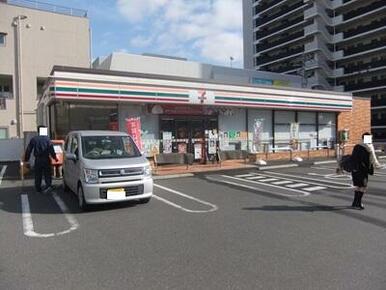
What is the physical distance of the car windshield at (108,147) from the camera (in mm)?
9641

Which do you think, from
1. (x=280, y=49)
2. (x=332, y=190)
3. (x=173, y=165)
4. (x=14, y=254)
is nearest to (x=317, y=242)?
(x=14, y=254)

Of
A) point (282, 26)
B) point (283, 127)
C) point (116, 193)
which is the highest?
point (282, 26)

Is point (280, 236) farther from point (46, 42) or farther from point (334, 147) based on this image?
point (46, 42)

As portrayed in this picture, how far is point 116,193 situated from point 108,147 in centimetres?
150

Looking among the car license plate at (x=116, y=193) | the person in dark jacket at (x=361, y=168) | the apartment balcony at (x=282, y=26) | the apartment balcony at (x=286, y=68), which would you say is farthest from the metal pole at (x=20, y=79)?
the apartment balcony at (x=282, y=26)

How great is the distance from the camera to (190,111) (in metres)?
19.6

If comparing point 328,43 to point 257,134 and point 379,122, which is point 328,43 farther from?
point 257,134

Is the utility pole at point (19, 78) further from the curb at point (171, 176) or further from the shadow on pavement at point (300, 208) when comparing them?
the shadow on pavement at point (300, 208)

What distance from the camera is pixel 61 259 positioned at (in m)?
5.67

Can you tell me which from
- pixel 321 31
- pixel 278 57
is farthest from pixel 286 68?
pixel 321 31

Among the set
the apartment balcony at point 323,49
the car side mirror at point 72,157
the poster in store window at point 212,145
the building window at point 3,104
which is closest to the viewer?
the car side mirror at point 72,157

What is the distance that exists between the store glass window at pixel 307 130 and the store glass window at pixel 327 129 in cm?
59

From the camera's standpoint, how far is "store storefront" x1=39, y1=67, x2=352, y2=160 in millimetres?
16469

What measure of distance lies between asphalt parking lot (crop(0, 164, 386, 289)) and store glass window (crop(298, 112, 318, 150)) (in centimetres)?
1330
